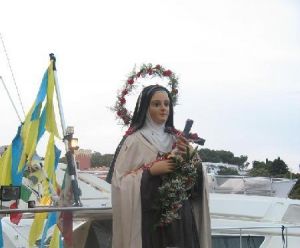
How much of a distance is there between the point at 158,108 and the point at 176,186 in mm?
586

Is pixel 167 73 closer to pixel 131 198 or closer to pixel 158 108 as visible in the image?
pixel 158 108

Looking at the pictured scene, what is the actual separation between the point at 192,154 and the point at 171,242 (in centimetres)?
53

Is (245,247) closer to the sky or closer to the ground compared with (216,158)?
closer to the ground

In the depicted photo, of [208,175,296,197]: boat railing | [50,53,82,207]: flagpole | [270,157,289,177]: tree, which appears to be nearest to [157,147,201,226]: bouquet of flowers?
[50,53,82,207]: flagpole

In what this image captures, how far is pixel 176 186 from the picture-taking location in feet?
12.2

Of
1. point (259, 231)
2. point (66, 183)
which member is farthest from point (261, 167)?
point (66, 183)

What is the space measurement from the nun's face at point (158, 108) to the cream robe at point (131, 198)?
0.56 ft

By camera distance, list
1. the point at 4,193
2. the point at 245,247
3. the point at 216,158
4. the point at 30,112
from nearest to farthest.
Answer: the point at 4,193, the point at 30,112, the point at 245,247, the point at 216,158

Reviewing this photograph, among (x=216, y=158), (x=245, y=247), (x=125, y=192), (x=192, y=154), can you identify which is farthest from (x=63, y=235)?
(x=216, y=158)

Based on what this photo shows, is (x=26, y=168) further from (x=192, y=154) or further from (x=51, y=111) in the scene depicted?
(x=192, y=154)

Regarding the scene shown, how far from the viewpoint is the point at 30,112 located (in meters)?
5.52

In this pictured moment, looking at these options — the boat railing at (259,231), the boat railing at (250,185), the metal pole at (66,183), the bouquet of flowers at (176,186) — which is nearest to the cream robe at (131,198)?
the bouquet of flowers at (176,186)

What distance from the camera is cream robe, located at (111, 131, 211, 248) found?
12.2ft

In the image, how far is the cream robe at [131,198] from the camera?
3721 millimetres
